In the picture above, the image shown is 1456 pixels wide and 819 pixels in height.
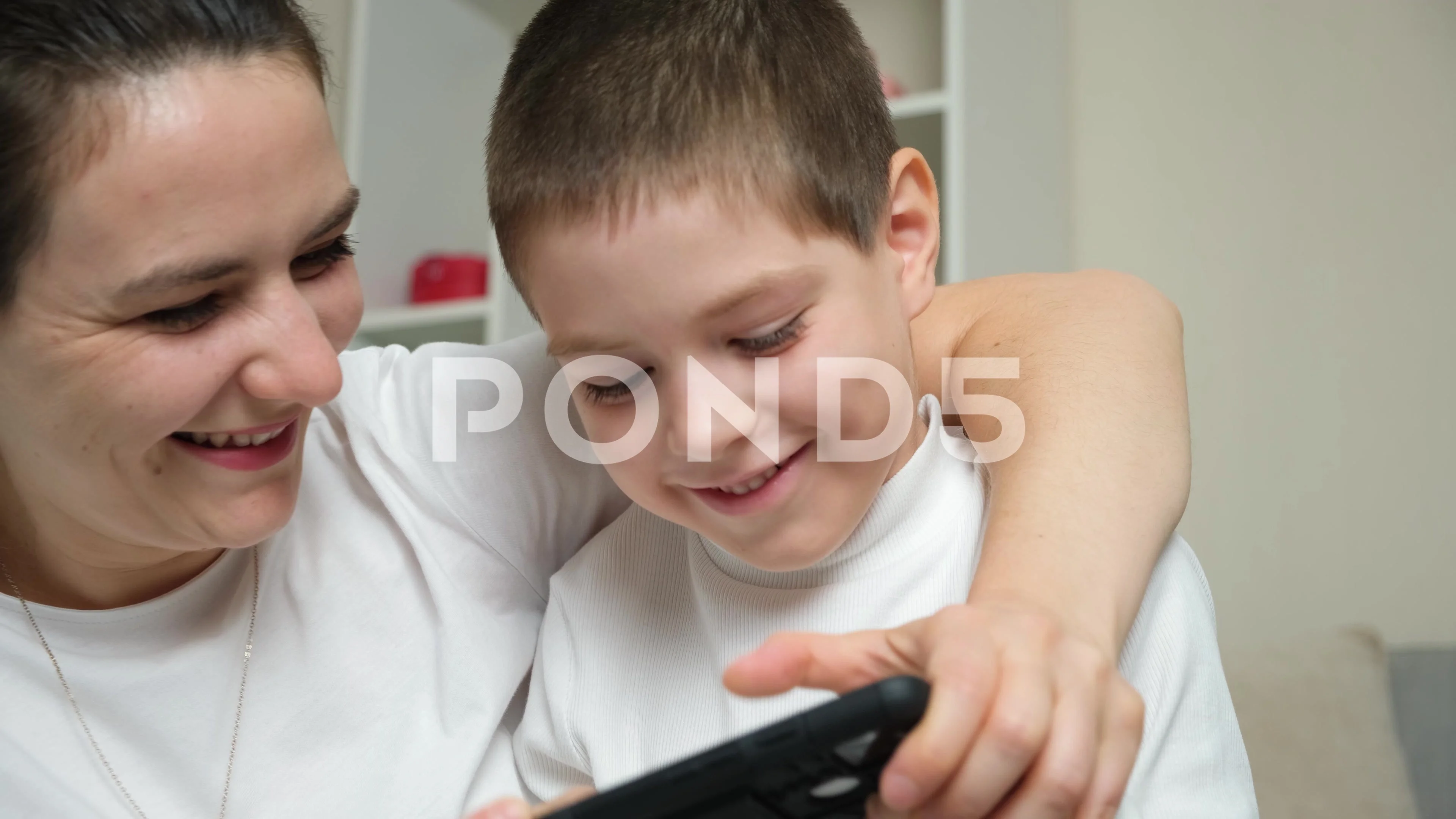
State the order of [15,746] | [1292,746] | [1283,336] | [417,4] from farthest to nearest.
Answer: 1. [417,4]
2. [1283,336]
3. [1292,746]
4. [15,746]

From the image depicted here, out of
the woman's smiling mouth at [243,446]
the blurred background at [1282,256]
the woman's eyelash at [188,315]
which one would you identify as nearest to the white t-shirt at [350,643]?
the woman's smiling mouth at [243,446]

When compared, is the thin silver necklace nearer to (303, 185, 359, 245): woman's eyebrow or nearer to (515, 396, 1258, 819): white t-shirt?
(515, 396, 1258, 819): white t-shirt

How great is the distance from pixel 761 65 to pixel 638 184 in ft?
0.49

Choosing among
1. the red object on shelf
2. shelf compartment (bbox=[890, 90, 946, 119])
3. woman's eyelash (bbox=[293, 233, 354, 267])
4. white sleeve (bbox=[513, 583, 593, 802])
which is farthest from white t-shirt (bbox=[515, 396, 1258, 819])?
the red object on shelf

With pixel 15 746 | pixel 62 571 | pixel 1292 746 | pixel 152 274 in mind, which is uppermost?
pixel 152 274

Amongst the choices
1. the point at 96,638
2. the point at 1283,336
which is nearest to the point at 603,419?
the point at 96,638

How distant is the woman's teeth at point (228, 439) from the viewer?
80 cm

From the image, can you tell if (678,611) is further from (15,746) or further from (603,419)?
(15,746)

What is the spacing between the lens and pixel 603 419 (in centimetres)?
78

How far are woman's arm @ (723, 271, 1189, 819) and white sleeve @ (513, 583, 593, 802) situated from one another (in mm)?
363

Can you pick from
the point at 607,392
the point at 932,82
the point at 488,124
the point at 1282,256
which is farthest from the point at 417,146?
the point at 607,392

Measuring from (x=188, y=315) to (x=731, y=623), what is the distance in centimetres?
45

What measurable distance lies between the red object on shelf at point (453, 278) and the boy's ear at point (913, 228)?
5.83 ft

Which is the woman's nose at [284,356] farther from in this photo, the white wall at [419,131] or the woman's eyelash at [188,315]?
the white wall at [419,131]
